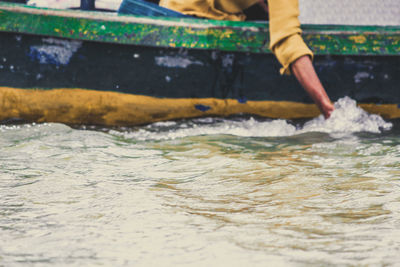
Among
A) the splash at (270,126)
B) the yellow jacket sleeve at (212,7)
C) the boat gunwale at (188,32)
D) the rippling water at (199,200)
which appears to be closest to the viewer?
the rippling water at (199,200)

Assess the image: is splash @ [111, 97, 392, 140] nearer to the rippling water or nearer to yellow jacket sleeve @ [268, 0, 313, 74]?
the rippling water

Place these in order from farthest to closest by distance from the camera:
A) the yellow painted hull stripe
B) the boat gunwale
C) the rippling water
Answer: the yellow painted hull stripe, the boat gunwale, the rippling water

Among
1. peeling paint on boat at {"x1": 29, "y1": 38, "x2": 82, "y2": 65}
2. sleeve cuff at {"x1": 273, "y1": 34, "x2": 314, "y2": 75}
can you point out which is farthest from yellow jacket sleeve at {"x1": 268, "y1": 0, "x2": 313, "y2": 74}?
peeling paint on boat at {"x1": 29, "y1": 38, "x2": 82, "y2": 65}

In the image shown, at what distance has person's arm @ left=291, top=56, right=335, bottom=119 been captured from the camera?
2.82 m

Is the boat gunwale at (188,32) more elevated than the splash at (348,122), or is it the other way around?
the boat gunwale at (188,32)

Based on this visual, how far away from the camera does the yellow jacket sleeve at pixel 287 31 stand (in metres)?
2.80

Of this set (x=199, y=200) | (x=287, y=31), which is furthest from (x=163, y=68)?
(x=199, y=200)

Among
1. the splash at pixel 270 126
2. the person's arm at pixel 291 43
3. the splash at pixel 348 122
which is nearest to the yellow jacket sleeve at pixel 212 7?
the person's arm at pixel 291 43

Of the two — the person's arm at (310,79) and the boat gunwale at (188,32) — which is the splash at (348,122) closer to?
the person's arm at (310,79)

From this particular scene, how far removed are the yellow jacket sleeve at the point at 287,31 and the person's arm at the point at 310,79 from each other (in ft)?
0.13

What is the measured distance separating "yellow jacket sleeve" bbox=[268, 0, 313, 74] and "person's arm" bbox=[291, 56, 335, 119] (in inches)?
1.6

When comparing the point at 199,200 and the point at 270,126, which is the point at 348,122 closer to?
the point at 270,126

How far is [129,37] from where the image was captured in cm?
307

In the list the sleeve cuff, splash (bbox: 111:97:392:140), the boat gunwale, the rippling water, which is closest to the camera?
the rippling water
